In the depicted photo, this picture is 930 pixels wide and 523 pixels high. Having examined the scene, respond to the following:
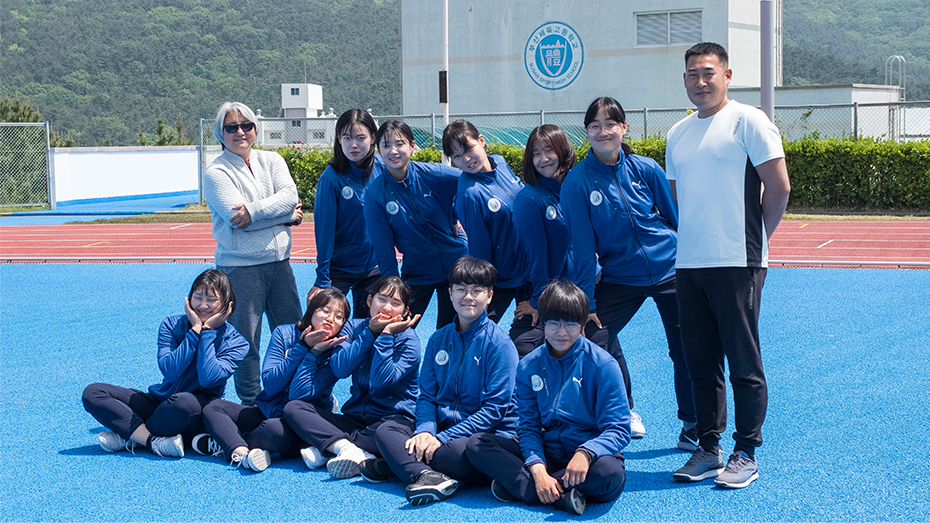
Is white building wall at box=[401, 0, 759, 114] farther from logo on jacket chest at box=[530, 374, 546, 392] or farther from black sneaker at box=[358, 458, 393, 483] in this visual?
black sneaker at box=[358, 458, 393, 483]

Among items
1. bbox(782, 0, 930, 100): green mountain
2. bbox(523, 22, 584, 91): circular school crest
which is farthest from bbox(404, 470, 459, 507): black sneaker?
bbox(782, 0, 930, 100): green mountain

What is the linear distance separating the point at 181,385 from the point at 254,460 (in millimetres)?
759

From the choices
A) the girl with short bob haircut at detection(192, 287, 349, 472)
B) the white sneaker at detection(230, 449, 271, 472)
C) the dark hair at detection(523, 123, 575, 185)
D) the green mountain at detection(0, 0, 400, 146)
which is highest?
the green mountain at detection(0, 0, 400, 146)

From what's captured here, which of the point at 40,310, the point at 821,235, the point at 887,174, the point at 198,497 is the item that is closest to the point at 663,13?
the point at 887,174

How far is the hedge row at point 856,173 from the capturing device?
1680 centimetres

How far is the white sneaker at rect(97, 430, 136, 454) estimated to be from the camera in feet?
14.9

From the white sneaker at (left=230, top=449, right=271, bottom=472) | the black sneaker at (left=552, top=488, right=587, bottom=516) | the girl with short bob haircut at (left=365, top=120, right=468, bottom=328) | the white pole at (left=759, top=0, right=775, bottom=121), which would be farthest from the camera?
the white pole at (left=759, top=0, right=775, bottom=121)

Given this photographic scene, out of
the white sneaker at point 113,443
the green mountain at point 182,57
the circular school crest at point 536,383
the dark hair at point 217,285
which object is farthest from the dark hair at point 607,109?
the green mountain at point 182,57

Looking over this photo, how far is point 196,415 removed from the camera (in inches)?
177

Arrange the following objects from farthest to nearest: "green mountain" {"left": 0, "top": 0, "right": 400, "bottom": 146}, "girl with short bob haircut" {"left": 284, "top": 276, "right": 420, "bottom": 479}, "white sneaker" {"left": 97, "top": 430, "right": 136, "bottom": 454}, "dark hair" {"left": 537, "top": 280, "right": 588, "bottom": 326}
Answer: "green mountain" {"left": 0, "top": 0, "right": 400, "bottom": 146} → "white sneaker" {"left": 97, "top": 430, "right": 136, "bottom": 454} → "girl with short bob haircut" {"left": 284, "top": 276, "right": 420, "bottom": 479} → "dark hair" {"left": 537, "top": 280, "right": 588, "bottom": 326}

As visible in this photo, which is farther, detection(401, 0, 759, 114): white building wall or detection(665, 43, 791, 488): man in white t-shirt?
detection(401, 0, 759, 114): white building wall

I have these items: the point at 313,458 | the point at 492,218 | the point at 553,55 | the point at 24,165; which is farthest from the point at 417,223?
the point at 553,55

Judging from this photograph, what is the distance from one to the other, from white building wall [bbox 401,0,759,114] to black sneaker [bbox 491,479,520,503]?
22.7 meters

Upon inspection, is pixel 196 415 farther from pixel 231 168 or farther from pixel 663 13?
pixel 663 13
